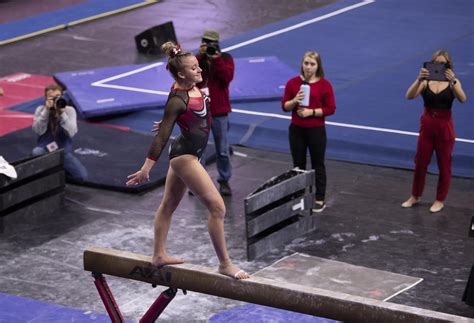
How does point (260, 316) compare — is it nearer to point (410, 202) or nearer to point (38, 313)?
point (38, 313)

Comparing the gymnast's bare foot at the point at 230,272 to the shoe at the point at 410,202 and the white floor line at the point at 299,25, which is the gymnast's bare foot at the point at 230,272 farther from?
the white floor line at the point at 299,25

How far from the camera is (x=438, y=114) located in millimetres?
9930

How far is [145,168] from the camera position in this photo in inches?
244

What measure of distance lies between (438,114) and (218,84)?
7.02 feet

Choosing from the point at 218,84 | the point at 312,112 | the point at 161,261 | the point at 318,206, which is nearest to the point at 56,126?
the point at 218,84

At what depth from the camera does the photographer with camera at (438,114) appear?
32.3ft

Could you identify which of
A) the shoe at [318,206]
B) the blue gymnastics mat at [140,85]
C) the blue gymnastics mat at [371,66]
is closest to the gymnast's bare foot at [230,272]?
the shoe at [318,206]

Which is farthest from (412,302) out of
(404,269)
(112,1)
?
(112,1)

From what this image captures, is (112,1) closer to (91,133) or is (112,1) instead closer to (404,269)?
(91,133)

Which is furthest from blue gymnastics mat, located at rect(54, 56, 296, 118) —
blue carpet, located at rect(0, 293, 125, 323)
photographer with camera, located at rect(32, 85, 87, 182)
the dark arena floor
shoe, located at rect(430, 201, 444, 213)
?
blue carpet, located at rect(0, 293, 125, 323)

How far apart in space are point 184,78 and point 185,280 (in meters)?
1.27

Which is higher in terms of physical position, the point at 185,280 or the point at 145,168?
the point at 145,168

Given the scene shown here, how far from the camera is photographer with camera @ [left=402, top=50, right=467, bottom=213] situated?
984 cm

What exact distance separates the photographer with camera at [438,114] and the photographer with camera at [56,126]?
3410mm
